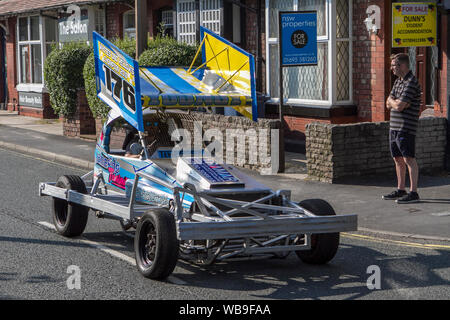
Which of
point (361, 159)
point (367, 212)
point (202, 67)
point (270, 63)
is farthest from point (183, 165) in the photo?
point (270, 63)

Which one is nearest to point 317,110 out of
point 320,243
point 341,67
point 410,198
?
point 341,67

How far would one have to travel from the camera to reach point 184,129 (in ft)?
29.1

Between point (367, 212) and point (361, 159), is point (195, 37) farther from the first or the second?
point (367, 212)

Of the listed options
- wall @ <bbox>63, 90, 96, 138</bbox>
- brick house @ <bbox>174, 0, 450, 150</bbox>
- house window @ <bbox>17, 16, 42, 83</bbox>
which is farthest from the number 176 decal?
house window @ <bbox>17, 16, 42, 83</bbox>

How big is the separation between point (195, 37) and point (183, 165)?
42.9 ft

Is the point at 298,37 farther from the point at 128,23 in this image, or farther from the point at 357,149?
the point at 128,23

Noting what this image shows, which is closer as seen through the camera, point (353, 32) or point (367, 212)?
point (367, 212)

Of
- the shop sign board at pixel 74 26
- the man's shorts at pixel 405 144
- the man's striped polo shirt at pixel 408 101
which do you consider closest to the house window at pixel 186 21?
the shop sign board at pixel 74 26

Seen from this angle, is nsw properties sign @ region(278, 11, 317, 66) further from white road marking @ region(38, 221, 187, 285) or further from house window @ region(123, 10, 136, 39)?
house window @ region(123, 10, 136, 39)

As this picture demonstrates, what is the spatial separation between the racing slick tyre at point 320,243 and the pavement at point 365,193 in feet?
5.79

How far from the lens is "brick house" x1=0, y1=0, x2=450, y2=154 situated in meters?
15.4

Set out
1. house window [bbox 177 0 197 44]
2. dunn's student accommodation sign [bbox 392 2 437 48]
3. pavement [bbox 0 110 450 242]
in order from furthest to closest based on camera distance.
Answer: house window [bbox 177 0 197 44]
dunn's student accommodation sign [bbox 392 2 437 48]
pavement [bbox 0 110 450 242]

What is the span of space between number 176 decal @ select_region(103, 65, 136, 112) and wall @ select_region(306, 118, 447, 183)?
496 centimetres

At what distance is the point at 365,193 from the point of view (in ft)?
39.0
